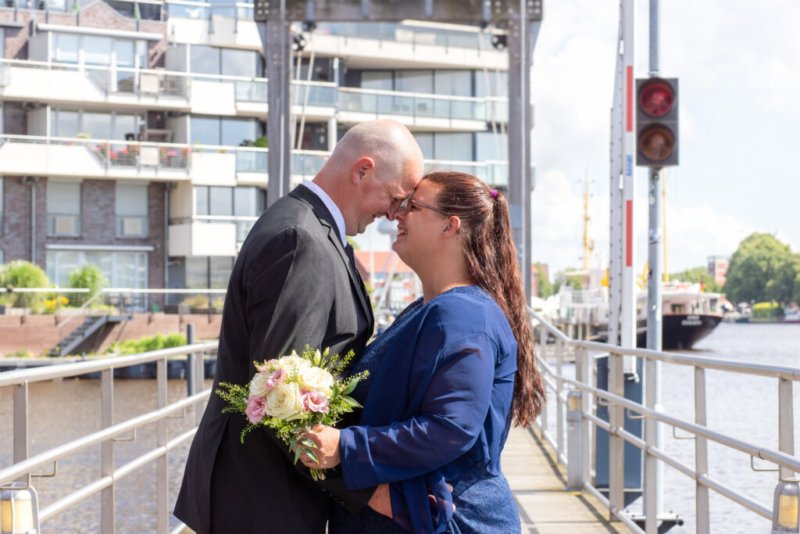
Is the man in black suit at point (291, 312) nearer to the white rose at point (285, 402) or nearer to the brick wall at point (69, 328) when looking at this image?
the white rose at point (285, 402)

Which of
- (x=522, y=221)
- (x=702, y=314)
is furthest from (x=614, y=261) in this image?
(x=702, y=314)

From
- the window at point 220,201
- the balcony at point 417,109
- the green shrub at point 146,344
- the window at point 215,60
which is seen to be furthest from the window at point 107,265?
the green shrub at point 146,344

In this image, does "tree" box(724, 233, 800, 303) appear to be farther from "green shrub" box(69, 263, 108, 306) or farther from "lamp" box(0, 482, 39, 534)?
"lamp" box(0, 482, 39, 534)

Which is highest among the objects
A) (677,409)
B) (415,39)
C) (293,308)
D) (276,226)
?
(415,39)

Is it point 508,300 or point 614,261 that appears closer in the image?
point 508,300

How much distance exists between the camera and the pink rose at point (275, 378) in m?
3.06

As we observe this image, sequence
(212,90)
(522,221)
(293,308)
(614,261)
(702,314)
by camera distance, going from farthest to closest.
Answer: (702,314) → (212,90) → (522,221) → (614,261) → (293,308)

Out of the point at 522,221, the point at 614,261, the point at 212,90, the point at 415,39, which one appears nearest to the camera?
the point at 614,261

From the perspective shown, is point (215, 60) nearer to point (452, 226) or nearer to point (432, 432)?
point (452, 226)

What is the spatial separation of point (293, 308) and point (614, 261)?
6744mm

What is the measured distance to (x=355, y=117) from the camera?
5050 centimetres

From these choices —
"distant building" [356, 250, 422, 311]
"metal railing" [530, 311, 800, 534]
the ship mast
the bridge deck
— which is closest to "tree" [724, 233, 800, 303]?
the ship mast

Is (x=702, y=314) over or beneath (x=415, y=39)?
beneath

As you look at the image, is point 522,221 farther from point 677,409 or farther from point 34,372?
point 677,409
